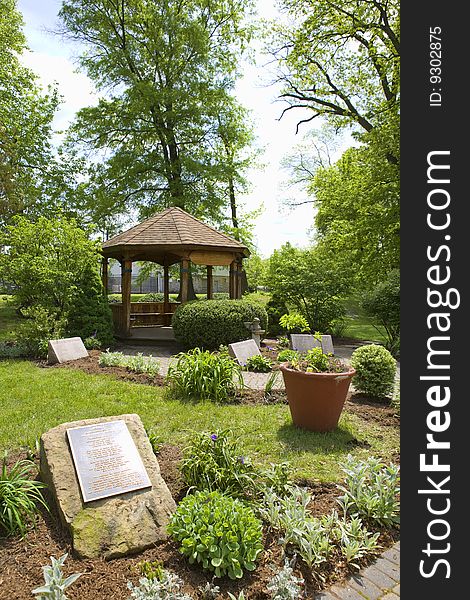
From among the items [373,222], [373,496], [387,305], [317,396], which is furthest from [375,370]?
[373,222]

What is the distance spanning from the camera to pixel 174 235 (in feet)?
40.6

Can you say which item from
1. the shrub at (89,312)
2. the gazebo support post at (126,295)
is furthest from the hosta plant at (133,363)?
the gazebo support post at (126,295)

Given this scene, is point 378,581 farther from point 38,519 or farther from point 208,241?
point 208,241

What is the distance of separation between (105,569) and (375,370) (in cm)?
505

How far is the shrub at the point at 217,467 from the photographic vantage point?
3250mm

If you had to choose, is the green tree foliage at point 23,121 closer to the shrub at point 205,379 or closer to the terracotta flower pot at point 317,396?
the shrub at point 205,379

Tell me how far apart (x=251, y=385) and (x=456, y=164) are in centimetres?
562

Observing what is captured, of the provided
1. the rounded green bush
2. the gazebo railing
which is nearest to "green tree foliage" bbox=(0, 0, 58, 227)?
the gazebo railing

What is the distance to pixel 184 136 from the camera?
2017 cm

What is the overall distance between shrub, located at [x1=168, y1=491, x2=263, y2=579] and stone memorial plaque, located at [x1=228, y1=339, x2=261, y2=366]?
5912mm

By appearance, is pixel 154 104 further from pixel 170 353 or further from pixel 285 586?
pixel 285 586

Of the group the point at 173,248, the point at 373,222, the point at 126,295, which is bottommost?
the point at 126,295

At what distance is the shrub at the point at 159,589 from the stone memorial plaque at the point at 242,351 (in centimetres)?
629

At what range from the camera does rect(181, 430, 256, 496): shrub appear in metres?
3.25
